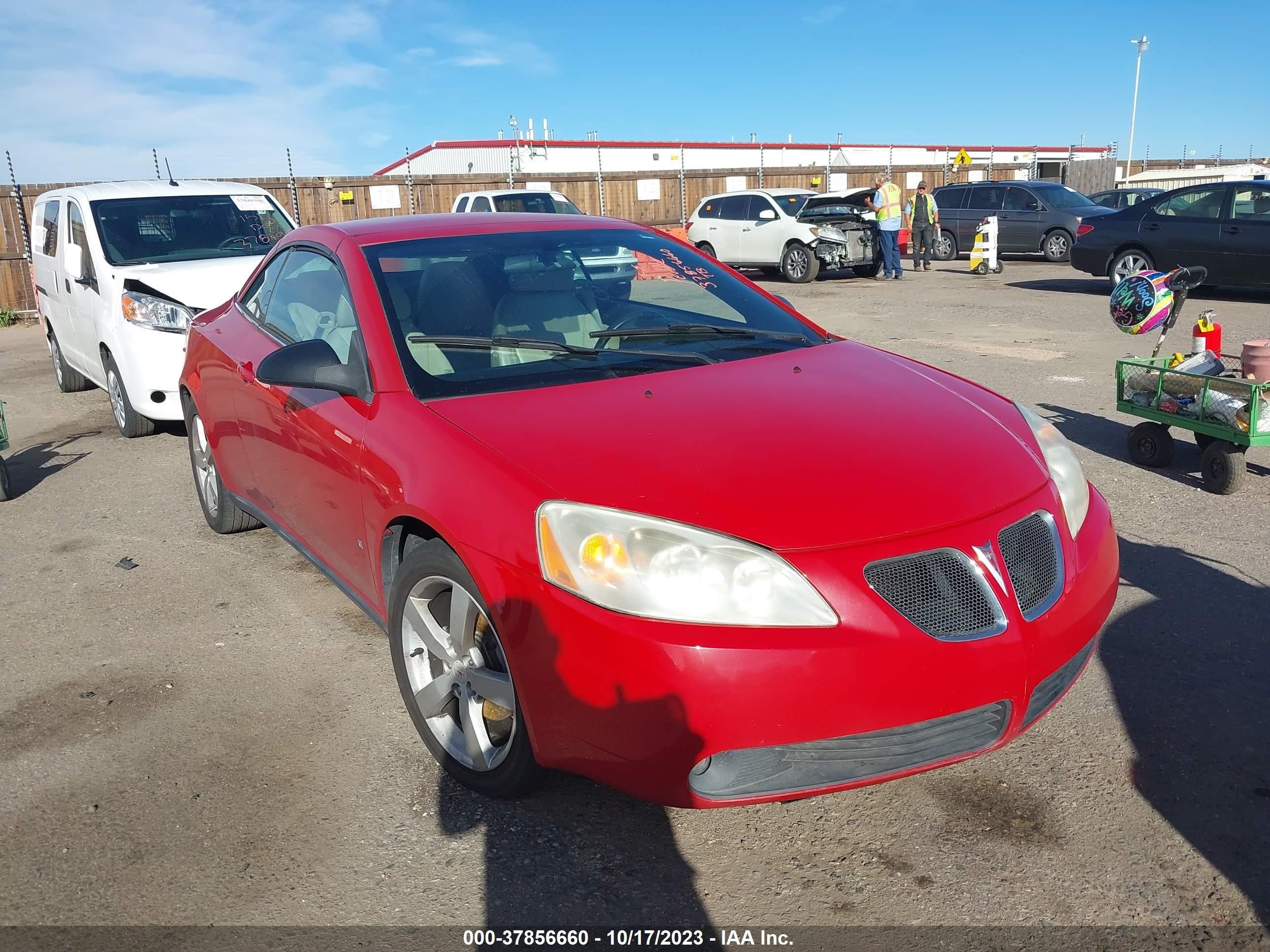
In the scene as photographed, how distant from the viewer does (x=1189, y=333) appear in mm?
11617

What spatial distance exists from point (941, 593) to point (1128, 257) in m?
14.5

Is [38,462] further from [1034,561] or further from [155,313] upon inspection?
[1034,561]

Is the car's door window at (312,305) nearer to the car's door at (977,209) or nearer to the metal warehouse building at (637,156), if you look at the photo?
the car's door at (977,209)

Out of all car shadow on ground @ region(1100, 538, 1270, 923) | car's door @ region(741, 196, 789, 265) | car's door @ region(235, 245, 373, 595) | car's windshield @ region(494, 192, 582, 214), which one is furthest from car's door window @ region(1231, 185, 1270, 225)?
car's door @ region(235, 245, 373, 595)

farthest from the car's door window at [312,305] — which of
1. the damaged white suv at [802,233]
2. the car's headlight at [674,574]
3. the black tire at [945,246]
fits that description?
the black tire at [945,246]

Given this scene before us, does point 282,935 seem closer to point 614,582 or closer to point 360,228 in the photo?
point 614,582

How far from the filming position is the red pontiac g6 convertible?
241 centimetres

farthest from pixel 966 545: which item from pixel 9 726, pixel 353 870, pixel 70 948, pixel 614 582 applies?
pixel 9 726

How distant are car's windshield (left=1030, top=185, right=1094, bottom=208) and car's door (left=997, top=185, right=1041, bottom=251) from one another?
6.0 inches

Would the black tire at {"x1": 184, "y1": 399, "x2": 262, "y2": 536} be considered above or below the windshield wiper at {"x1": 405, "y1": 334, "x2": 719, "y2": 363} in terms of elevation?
below

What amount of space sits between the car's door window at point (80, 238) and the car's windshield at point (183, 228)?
17 centimetres

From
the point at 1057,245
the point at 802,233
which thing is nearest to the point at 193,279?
the point at 802,233

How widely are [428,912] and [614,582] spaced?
937 mm

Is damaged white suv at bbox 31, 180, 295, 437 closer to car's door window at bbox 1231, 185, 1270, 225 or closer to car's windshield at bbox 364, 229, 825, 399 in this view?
car's windshield at bbox 364, 229, 825, 399
